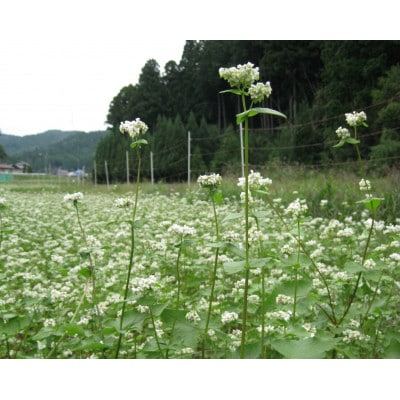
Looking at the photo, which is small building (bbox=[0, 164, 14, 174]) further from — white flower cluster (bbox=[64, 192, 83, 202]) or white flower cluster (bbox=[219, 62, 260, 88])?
white flower cluster (bbox=[219, 62, 260, 88])

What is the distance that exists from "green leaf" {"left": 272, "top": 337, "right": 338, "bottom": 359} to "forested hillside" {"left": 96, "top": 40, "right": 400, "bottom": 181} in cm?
168

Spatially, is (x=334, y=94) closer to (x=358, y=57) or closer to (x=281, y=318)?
(x=358, y=57)

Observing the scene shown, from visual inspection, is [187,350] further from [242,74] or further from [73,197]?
[242,74]

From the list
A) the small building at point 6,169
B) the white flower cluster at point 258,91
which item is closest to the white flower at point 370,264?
the white flower cluster at point 258,91

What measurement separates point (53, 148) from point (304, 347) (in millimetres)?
3941

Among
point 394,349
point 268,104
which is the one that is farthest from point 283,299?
point 268,104

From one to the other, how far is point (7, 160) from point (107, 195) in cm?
286

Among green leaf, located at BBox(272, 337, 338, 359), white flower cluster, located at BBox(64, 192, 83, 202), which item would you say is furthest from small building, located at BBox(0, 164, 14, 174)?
green leaf, located at BBox(272, 337, 338, 359)

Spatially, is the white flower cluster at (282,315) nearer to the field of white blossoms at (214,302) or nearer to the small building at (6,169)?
the field of white blossoms at (214,302)

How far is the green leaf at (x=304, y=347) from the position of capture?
3.34 ft

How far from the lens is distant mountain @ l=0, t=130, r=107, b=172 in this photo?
3.36 m

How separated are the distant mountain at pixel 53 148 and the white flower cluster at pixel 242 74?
256cm

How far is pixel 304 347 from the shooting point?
1049 mm

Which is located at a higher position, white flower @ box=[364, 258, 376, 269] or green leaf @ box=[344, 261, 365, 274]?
green leaf @ box=[344, 261, 365, 274]
